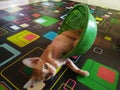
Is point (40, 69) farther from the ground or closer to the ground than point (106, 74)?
farther from the ground

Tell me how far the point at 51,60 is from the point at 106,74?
1.22ft

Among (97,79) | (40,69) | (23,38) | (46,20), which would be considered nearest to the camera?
(40,69)

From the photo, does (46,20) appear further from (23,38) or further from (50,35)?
(23,38)

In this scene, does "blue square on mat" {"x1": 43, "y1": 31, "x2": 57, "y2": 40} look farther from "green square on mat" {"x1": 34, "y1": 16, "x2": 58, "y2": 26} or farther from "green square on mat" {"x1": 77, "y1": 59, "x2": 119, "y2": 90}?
"green square on mat" {"x1": 77, "y1": 59, "x2": 119, "y2": 90}

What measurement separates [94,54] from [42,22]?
Result: 2.23 feet

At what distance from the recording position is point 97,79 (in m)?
0.68

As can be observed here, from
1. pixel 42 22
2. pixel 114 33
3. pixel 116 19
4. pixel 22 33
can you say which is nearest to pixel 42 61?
pixel 22 33

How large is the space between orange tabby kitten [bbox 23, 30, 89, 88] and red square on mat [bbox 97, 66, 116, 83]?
10 cm

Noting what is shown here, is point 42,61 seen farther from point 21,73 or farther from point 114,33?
point 114,33

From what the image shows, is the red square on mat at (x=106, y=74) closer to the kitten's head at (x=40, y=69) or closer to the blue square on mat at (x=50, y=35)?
the kitten's head at (x=40, y=69)

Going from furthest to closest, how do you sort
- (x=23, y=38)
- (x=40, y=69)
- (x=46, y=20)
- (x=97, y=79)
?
(x=46, y=20) < (x=23, y=38) < (x=97, y=79) < (x=40, y=69)

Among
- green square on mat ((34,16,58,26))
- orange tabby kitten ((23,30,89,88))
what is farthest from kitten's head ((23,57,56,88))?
green square on mat ((34,16,58,26))

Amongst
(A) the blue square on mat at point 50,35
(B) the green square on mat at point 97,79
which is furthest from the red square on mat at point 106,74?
(A) the blue square on mat at point 50,35

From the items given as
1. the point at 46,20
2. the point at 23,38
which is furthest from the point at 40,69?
the point at 46,20
